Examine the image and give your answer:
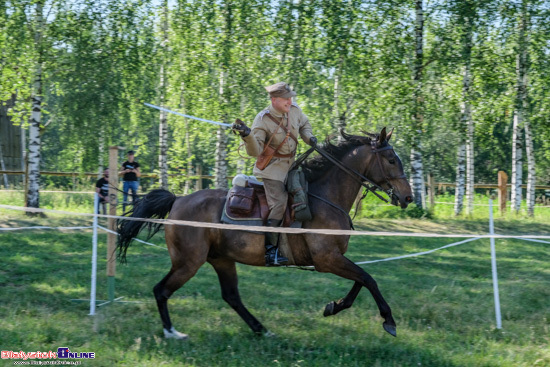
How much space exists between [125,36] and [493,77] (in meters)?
10.3

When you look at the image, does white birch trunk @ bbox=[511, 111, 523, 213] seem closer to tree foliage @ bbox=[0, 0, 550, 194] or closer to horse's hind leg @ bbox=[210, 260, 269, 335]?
tree foliage @ bbox=[0, 0, 550, 194]

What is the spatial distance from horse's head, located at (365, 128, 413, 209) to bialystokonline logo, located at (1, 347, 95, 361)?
3488 millimetres

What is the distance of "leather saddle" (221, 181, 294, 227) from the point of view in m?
6.52

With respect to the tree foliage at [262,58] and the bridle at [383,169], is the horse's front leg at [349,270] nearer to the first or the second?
the bridle at [383,169]

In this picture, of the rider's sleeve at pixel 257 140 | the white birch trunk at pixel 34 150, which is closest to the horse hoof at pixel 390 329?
the rider's sleeve at pixel 257 140

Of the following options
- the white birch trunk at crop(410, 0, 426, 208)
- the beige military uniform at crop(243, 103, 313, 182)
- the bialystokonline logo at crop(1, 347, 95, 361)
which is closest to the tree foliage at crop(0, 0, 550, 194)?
the white birch trunk at crop(410, 0, 426, 208)

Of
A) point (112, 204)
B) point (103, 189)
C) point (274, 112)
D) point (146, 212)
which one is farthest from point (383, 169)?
point (103, 189)

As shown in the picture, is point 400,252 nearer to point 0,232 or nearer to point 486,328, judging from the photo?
point 486,328

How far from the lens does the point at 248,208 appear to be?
21.5 feet

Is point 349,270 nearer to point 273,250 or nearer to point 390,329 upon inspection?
point 390,329

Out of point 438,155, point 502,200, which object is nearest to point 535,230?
point 502,200

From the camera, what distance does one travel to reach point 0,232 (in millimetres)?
12875

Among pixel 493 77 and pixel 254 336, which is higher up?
pixel 493 77

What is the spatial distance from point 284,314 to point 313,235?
1635mm
